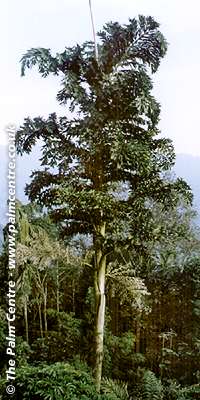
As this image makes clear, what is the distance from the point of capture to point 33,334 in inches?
479

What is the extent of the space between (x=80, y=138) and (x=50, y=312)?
Answer: 6121 mm

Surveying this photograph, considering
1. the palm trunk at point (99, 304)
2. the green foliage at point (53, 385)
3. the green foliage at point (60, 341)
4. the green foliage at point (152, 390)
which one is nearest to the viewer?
the green foliage at point (53, 385)

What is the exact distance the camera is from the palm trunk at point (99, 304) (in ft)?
23.6

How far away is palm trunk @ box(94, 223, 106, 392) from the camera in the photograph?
23.6ft

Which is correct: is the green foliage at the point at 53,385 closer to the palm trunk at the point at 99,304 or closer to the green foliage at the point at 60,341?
the palm trunk at the point at 99,304

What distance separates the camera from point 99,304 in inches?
289

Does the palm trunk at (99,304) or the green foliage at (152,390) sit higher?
the palm trunk at (99,304)
